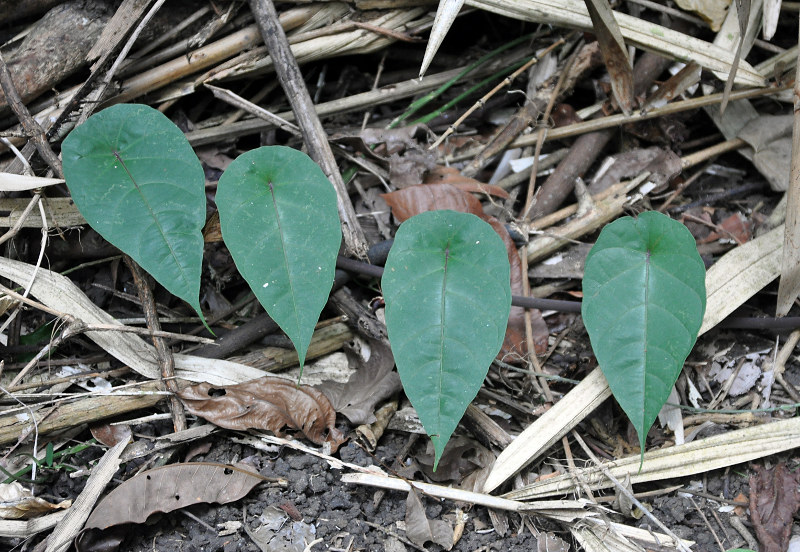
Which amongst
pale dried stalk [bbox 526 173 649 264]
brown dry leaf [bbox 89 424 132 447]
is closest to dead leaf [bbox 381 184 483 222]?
pale dried stalk [bbox 526 173 649 264]

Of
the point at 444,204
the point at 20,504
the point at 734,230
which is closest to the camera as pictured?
the point at 20,504

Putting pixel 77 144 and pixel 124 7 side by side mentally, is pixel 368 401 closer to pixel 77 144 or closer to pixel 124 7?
pixel 77 144

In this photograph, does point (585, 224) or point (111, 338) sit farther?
point (585, 224)

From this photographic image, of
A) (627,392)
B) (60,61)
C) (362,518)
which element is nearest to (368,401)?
(362,518)

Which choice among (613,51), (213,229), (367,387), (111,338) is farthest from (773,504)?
(111,338)

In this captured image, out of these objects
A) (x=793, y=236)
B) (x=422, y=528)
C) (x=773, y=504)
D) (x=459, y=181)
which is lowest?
(x=773, y=504)

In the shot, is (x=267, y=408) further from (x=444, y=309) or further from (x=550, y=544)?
(x=550, y=544)

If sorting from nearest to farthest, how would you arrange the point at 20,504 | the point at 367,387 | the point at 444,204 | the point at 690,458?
the point at 20,504 → the point at 690,458 → the point at 367,387 → the point at 444,204
